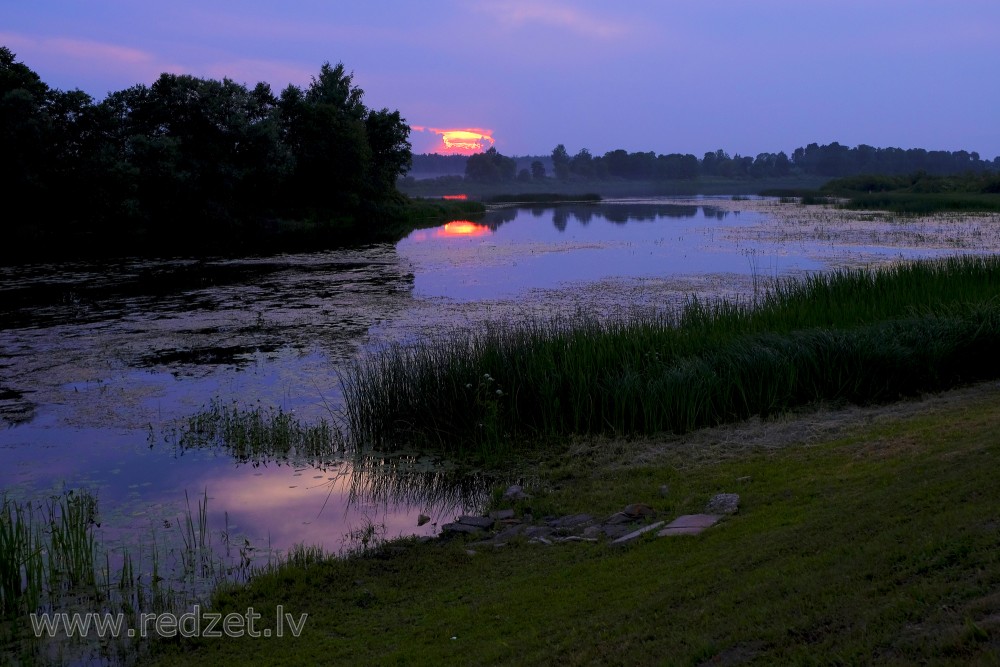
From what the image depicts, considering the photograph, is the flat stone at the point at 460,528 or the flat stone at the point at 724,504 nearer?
the flat stone at the point at 724,504

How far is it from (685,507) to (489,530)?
67.1 inches

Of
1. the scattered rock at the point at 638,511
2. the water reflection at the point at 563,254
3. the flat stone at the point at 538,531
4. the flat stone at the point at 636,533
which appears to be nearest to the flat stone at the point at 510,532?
the flat stone at the point at 538,531

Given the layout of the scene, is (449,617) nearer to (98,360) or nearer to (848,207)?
(98,360)

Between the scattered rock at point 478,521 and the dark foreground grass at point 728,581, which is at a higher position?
the dark foreground grass at point 728,581

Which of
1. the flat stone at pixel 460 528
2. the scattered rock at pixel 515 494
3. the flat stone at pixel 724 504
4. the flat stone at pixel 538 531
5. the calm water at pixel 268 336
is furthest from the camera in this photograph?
the calm water at pixel 268 336

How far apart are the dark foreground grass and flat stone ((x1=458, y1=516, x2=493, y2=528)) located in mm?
489

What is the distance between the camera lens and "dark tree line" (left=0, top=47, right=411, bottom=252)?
38656mm

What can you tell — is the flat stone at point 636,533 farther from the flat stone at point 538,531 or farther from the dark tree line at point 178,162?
the dark tree line at point 178,162

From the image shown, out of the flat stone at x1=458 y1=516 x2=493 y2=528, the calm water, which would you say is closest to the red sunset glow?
the calm water

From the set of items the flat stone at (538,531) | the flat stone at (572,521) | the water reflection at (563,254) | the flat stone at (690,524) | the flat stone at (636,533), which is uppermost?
the water reflection at (563,254)

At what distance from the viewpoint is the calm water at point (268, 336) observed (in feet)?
28.5

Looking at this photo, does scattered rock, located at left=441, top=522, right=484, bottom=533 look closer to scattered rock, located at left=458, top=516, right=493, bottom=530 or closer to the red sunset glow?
scattered rock, located at left=458, top=516, right=493, bottom=530

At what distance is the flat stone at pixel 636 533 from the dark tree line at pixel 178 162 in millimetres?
37324

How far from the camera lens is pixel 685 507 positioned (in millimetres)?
6719
